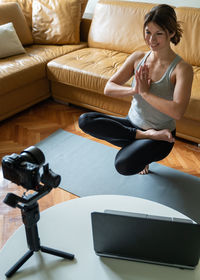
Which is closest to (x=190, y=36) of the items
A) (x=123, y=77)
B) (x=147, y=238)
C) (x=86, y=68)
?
(x=86, y=68)

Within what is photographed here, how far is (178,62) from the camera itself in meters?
1.59

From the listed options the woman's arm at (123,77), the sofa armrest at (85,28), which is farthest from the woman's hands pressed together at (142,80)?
the sofa armrest at (85,28)

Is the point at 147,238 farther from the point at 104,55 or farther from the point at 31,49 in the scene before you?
the point at 31,49

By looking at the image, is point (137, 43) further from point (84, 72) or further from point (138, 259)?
point (138, 259)

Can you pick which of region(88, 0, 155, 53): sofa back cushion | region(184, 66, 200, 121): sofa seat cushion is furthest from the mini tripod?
region(88, 0, 155, 53): sofa back cushion

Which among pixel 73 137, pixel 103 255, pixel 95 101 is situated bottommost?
pixel 73 137

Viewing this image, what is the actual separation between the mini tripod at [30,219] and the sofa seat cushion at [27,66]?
1.73 m

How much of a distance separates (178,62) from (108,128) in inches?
20.8

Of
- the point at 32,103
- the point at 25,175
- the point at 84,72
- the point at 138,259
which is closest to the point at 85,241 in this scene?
the point at 138,259

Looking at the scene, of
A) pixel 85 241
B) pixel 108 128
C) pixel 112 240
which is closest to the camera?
pixel 112 240

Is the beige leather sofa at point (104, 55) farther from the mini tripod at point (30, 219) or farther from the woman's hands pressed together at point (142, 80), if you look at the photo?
the mini tripod at point (30, 219)

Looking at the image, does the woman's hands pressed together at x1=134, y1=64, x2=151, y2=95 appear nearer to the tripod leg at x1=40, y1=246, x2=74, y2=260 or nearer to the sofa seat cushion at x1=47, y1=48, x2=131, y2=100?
the sofa seat cushion at x1=47, y1=48, x2=131, y2=100

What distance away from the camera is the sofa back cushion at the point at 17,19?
9.40 feet

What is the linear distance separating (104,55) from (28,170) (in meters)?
2.23
